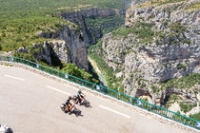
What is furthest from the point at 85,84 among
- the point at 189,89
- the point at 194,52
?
the point at 194,52

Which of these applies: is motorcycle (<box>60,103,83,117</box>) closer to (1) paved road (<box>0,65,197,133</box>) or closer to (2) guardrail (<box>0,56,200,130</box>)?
(1) paved road (<box>0,65,197,133</box>)

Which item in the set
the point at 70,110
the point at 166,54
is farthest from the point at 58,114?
the point at 166,54

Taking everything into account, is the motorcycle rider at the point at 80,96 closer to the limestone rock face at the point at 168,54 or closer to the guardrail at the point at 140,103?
the guardrail at the point at 140,103

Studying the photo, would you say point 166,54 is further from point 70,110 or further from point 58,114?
point 58,114

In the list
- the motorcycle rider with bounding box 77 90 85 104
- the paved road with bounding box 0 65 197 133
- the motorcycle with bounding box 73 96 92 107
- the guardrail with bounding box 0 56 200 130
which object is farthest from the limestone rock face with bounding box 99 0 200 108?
the motorcycle rider with bounding box 77 90 85 104

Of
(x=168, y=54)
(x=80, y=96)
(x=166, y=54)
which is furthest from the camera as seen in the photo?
(x=168, y=54)

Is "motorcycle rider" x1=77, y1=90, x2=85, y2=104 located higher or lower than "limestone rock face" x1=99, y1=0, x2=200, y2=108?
higher

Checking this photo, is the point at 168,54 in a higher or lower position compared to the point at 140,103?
lower

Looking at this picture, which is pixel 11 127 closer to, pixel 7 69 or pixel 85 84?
pixel 85 84
